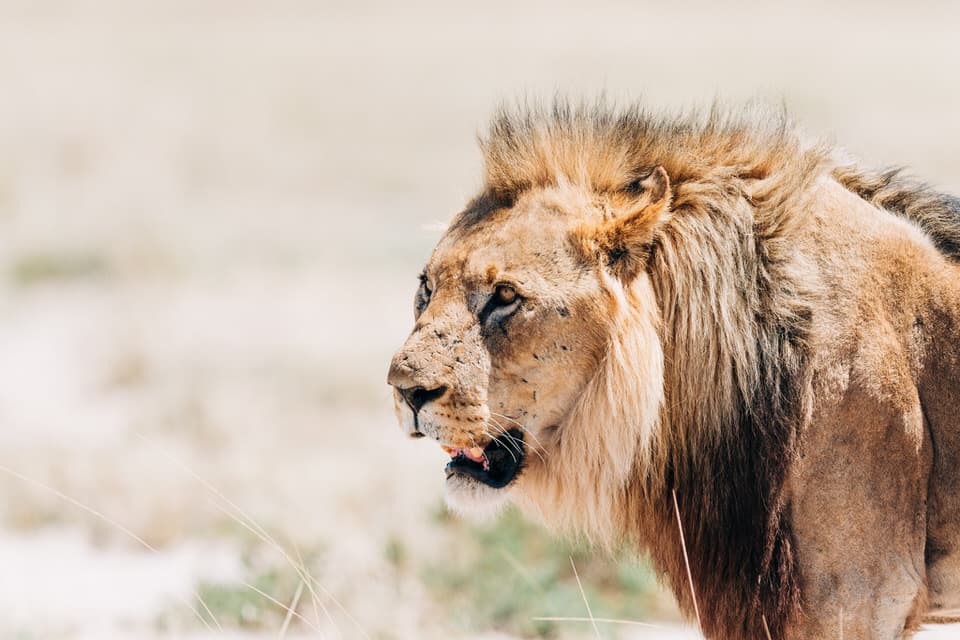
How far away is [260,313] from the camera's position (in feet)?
37.3

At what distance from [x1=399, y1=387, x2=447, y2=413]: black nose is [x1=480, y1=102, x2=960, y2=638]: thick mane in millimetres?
445

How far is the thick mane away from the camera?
3559 millimetres

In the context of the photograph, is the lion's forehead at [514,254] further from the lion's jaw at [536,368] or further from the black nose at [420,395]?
the black nose at [420,395]

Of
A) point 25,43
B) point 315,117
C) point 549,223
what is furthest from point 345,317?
point 25,43

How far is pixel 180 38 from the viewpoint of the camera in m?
30.2

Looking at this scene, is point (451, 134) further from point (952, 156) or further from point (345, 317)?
point (345, 317)

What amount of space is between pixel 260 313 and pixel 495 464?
7780mm

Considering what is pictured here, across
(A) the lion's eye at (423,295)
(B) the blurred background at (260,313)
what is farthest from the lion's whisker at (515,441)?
→ (B) the blurred background at (260,313)

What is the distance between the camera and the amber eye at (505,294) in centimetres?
379

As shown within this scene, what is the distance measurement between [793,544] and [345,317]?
26.9ft

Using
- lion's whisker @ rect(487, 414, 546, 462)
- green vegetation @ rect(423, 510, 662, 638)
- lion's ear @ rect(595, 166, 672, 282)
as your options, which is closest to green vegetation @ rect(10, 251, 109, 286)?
green vegetation @ rect(423, 510, 662, 638)

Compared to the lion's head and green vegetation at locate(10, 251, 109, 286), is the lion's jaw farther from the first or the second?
green vegetation at locate(10, 251, 109, 286)

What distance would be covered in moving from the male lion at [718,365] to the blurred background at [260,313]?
551 millimetres

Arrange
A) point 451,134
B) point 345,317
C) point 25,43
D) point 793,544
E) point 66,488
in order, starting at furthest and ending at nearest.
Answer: point 25,43 → point 451,134 → point 345,317 → point 66,488 → point 793,544
